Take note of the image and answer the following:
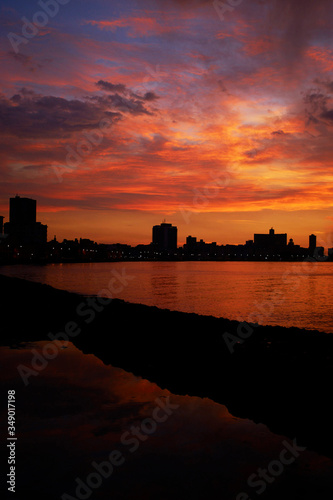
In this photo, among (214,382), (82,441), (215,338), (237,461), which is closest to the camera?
(237,461)

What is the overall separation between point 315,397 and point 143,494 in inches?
191

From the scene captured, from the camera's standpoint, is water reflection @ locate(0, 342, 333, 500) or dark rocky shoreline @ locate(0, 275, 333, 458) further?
dark rocky shoreline @ locate(0, 275, 333, 458)

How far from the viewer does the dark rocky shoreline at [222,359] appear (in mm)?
9422

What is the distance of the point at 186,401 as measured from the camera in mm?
10609

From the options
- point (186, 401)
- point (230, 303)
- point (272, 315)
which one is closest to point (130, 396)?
point (186, 401)

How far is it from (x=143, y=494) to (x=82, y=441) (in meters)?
2.00

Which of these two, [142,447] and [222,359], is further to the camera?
[222,359]

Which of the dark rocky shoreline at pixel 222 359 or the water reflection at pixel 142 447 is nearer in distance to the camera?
the water reflection at pixel 142 447

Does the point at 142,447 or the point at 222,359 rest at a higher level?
the point at 222,359

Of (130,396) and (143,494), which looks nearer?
(143,494)

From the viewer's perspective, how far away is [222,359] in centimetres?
1353

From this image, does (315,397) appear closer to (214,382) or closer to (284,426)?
(284,426)

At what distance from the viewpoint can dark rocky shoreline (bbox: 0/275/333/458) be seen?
9.42 metres

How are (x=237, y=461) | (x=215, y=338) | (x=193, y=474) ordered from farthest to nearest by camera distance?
(x=215, y=338) < (x=237, y=461) < (x=193, y=474)
